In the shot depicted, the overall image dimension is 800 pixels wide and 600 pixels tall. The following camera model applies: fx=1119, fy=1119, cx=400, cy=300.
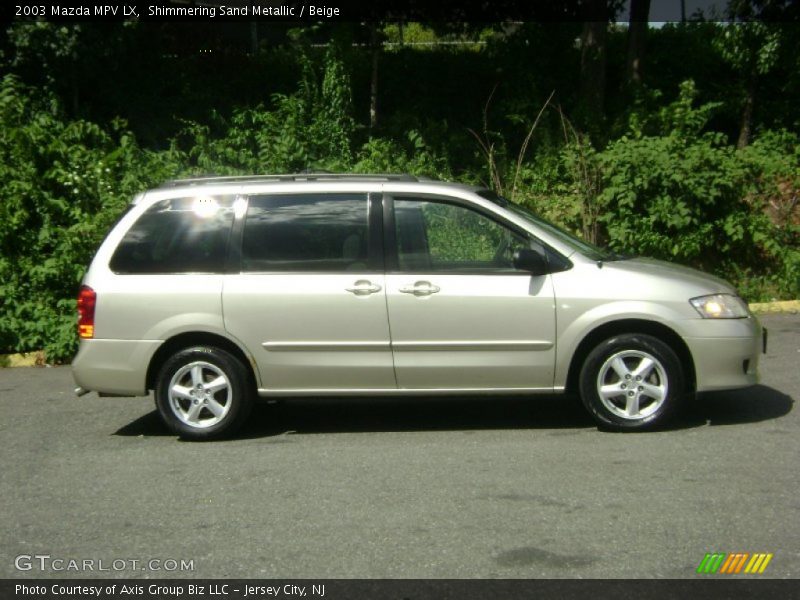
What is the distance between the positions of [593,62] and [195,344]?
12.3 meters

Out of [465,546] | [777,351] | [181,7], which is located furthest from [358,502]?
[181,7]

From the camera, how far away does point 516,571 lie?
4.98m

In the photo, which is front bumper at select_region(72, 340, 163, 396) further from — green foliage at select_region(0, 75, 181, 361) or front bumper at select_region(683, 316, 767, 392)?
green foliage at select_region(0, 75, 181, 361)

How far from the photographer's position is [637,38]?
63.4 feet

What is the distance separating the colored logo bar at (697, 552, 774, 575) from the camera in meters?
4.91

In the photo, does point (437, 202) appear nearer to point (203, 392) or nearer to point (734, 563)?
point (203, 392)

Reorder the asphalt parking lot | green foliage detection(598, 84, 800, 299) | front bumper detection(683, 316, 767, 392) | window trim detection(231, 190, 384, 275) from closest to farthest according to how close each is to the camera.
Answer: the asphalt parking lot < front bumper detection(683, 316, 767, 392) < window trim detection(231, 190, 384, 275) < green foliage detection(598, 84, 800, 299)

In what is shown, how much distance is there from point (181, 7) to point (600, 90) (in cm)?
739

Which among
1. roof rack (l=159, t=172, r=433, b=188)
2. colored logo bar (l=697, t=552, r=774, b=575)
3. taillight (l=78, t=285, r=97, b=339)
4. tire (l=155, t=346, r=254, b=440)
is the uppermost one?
roof rack (l=159, t=172, r=433, b=188)

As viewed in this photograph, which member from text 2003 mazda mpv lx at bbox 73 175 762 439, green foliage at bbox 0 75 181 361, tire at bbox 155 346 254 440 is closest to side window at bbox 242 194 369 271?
text 2003 mazda mpv lx at bbox 73 175 762 439

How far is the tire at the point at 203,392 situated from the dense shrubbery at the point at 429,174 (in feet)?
13.5

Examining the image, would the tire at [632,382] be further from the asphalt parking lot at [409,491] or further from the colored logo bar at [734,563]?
the colored logo bar at [734,563]

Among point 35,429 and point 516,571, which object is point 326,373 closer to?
point 35,429

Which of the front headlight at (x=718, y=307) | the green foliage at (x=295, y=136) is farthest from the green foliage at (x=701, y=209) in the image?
the front headlight at (x=718, y=307)
